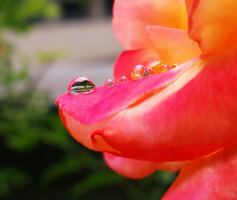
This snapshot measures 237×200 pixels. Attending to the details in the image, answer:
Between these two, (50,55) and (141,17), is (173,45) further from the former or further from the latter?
(50,55)

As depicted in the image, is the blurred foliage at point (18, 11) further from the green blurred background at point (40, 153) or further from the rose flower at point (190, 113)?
the rose flower at point (190, 113)

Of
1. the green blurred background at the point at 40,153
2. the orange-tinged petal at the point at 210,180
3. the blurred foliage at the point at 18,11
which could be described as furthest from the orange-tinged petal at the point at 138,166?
the blurred foliage at the point at 18,11

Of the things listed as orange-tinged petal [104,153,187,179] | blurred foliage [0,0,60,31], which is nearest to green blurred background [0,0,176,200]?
blurred foliage [0,0,60,31]

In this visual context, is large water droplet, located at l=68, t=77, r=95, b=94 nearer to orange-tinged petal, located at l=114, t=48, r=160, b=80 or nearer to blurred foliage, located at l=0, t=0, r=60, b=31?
orange-tinged petal, located at l=114, t=48, r=160, b=80

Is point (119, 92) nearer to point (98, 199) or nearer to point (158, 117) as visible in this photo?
point (158, 117)

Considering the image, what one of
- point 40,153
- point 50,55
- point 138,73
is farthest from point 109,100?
point 50,55

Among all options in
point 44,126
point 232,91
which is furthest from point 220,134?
point 44,126
